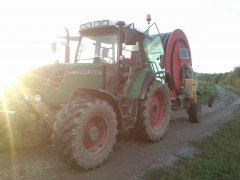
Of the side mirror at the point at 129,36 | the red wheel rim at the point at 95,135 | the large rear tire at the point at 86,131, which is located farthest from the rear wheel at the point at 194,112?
the red wheel rim at the point at 95,135

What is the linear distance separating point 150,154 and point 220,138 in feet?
8.37

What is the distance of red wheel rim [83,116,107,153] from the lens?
5.13 metres

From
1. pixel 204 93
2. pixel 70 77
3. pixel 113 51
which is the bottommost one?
pixel 204 93

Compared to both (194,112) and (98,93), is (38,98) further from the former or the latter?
(194,112)

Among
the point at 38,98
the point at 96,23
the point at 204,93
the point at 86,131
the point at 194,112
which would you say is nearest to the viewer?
the point at 86,131

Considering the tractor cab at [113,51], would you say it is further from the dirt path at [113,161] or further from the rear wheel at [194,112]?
the rear wheel at [194,112]

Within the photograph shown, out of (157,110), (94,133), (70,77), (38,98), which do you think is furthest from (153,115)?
(38,98)

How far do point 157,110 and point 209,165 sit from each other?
244 centimetres

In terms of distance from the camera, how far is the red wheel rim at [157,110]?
7.45 meters

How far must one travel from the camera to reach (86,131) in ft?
16.7

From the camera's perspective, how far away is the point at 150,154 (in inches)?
246

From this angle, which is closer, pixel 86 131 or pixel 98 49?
pixel 86 131

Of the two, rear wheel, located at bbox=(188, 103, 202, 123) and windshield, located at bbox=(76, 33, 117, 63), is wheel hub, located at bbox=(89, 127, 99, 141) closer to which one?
windshield, located at bbox=(76, 33, 117, 63)

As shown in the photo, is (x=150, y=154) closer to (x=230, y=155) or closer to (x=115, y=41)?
(x=230, y=155)
